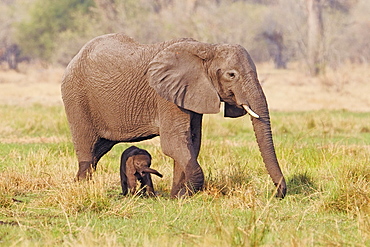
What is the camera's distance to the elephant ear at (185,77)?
25.7 feet

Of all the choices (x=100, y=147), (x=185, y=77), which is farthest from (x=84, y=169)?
(x=185, y=77)

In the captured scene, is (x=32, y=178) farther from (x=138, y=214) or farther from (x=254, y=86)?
(x=254, y=86)

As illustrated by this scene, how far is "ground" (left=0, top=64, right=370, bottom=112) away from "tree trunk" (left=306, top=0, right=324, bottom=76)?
63 cm

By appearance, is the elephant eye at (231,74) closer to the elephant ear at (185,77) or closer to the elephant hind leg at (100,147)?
the elephant ear at (185,77)

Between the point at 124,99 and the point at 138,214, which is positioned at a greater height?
the point at 124,99

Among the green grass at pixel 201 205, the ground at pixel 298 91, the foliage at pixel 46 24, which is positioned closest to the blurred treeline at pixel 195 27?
the foliage at pixel 46 24

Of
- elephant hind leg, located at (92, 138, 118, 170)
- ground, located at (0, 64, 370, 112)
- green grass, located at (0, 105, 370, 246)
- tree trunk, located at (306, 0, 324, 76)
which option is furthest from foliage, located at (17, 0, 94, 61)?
elephant hind leg, located at (92, 138, 118, 170)

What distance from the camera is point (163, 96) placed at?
25.9 ft

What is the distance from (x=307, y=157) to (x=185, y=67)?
3185mm

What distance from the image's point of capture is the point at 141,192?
27.0 feet

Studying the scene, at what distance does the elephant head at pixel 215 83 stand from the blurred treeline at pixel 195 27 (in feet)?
73.5

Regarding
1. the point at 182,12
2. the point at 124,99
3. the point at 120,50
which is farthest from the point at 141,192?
the point at 182,12

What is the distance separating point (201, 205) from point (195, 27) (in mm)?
26865

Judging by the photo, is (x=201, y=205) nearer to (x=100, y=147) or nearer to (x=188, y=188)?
(x=188, y=188)
